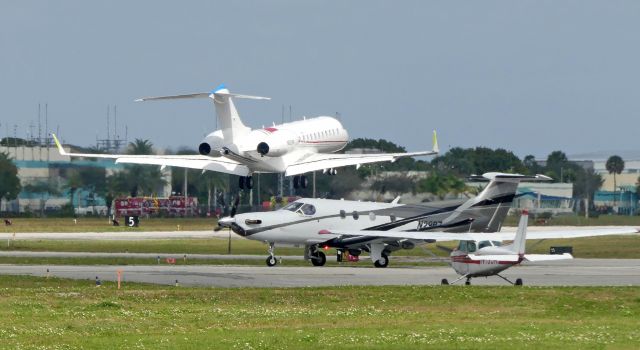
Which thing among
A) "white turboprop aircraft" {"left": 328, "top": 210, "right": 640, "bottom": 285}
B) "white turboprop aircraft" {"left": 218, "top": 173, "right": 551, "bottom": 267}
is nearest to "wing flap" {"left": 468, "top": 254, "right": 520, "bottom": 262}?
"white turboprop aircraft" {"left": 328, "top": 210, "right": 640, "bottom": 285}

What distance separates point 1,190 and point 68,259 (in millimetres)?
60605

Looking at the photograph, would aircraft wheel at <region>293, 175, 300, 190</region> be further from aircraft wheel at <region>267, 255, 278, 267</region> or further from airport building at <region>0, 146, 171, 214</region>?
airport building at <region>0, 146, 171, 214</region>

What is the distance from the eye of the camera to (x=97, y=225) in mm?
104688

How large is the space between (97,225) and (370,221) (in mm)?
51426

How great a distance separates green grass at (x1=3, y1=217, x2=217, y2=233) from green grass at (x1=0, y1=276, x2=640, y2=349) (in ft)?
187

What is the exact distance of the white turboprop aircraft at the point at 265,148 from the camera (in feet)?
253

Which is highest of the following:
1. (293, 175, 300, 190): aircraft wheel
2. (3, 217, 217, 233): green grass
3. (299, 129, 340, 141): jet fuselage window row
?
(299, 129, 340, 141): jet fuselage window row

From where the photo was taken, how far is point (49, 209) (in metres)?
125

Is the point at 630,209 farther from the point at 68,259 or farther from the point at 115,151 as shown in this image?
the point at 68,259

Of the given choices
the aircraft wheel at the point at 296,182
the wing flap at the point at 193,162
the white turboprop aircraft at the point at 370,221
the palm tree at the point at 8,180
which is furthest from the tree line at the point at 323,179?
the white turboprop aircraft at the point at 370,221

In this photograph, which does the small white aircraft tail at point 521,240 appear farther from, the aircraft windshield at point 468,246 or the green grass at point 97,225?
the green grass at point 97,225

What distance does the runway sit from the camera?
146 feet

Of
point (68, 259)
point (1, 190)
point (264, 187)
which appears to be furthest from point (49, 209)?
point (68, 259)

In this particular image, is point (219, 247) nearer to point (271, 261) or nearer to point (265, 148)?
point (265, 148)
